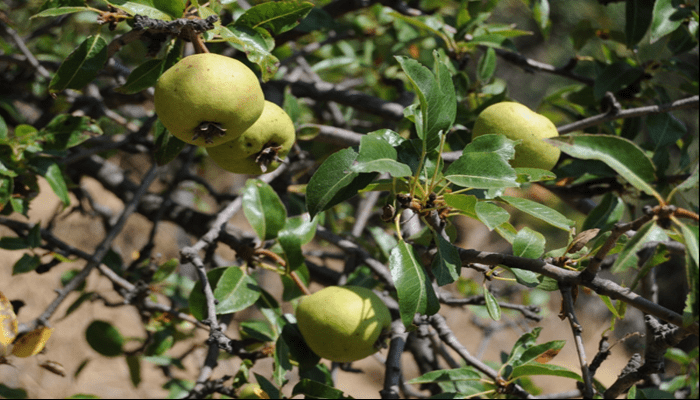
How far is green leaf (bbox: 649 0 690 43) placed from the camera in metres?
1.47

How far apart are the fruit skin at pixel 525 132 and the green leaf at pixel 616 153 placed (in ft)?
1.19

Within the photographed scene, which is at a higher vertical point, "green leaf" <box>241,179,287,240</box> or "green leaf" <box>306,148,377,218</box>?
"green leaf" <box>306,148,377,218</box>

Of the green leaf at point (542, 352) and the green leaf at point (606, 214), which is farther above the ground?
the green leaf at point (606, 214)

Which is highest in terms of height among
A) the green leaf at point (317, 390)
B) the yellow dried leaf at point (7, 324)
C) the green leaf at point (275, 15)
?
the green leaf at point (275, 15)

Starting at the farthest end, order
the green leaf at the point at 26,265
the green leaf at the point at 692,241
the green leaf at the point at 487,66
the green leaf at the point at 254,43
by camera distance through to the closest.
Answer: the green leaf at the point at 487,66
the green leaf at the point at 26,265
the green leaf at the point at 254,43
the green leaf at the point at 692,241

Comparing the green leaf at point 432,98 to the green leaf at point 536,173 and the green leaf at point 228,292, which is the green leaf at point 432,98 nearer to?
the green leaf at point 536,173

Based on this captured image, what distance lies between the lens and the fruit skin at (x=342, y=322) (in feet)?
3.74

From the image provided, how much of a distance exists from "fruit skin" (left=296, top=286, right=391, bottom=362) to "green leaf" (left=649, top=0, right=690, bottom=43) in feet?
3.67

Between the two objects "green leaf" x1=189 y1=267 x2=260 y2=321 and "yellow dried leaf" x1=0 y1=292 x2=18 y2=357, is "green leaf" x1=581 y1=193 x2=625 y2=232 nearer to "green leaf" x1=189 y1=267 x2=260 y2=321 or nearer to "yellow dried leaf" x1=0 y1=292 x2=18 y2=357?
"green leaf" x1=189 y1=267 x2=260 y2=321

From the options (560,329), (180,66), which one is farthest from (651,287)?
(560,329)

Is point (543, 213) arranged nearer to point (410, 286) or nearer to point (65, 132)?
point (410, 286)

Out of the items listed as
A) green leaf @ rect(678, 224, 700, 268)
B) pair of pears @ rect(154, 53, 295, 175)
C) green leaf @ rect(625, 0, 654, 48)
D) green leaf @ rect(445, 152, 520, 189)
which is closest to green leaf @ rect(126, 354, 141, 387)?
pair of pears @ rect(154, 53, 295, 175)

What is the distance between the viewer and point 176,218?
211cm

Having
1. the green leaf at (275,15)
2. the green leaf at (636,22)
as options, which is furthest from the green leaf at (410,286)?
the green leaf at (636,22)
